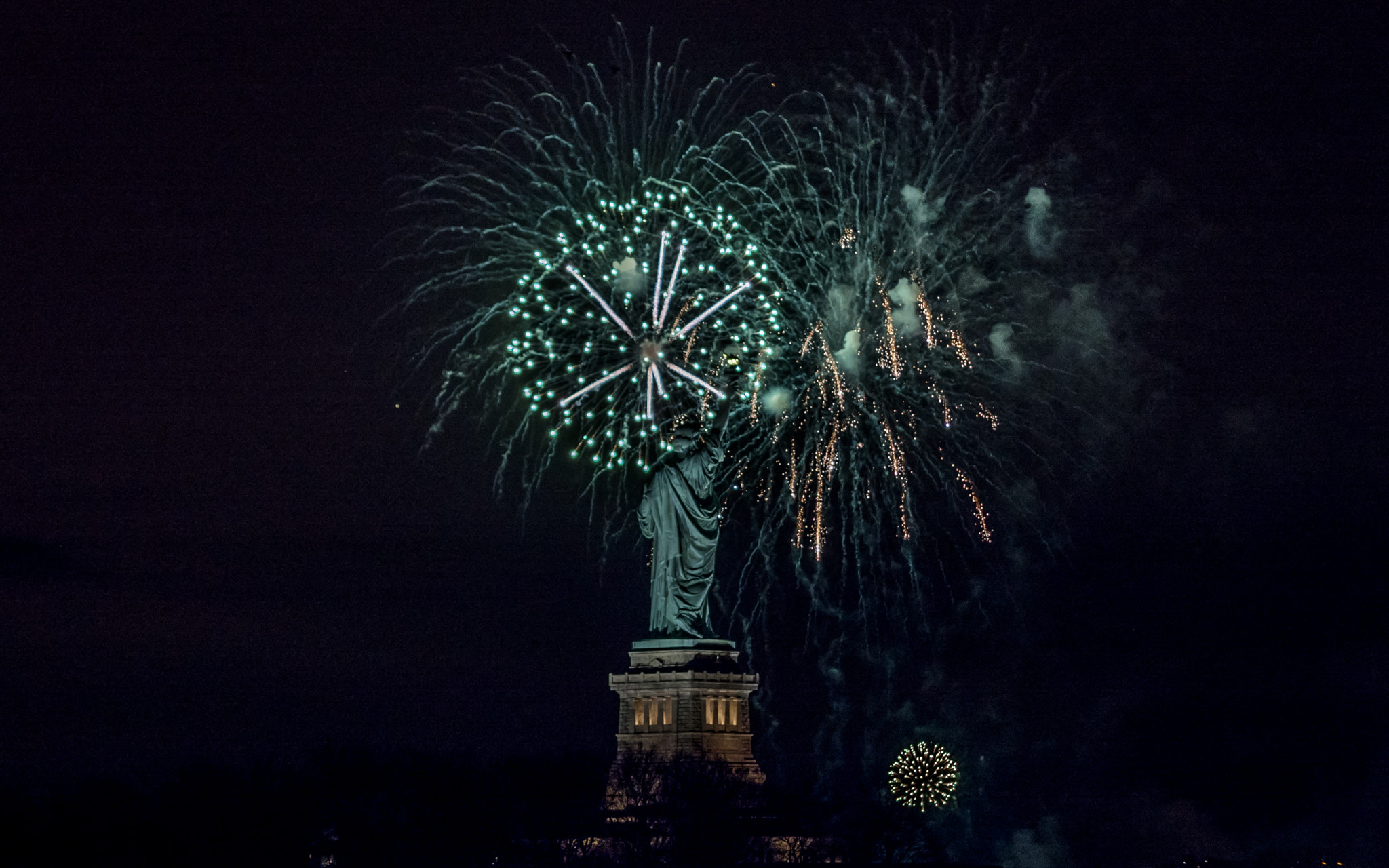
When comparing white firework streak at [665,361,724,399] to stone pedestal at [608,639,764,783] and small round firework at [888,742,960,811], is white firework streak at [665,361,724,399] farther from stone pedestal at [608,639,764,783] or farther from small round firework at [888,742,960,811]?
small round firework at [888,742,960,811]

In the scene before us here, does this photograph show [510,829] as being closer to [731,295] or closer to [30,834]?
[30,834]

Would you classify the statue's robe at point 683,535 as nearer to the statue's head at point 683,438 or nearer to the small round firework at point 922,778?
the statue's head at point 683,438

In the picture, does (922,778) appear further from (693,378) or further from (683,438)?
(693,378)

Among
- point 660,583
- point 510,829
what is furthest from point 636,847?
point 660,583

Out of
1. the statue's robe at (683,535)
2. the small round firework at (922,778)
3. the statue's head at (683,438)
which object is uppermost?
the statue's head at (683,438)

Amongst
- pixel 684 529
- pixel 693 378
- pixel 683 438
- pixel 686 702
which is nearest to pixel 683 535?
pixel 684 529

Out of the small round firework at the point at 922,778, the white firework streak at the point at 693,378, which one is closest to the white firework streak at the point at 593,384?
the white firework streak at the point at 693,378
